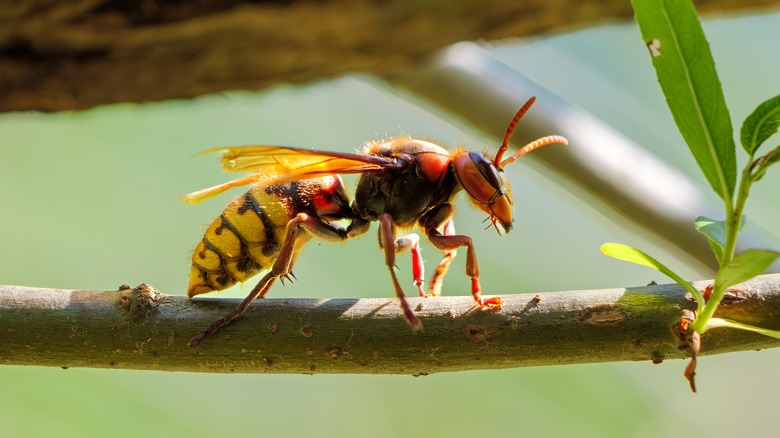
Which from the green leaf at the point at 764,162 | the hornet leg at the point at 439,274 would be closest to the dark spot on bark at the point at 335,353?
the hornet leg at the point at 439,274

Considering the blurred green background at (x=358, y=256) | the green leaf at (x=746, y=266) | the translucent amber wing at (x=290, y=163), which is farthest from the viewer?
the blurred green background at (x=358, y=256)

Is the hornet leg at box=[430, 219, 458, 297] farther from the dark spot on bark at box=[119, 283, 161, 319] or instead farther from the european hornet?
the dark spot on bark at box=[119, 283, 161, 319]

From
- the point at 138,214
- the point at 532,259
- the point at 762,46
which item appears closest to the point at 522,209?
the point at 532,259

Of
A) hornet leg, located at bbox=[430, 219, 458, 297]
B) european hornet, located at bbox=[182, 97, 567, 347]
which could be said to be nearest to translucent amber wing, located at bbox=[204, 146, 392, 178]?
european hornet, located at bbox=[182, 97, 567, 347]

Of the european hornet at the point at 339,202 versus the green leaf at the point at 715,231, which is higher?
the european hornet at the point at 339,202

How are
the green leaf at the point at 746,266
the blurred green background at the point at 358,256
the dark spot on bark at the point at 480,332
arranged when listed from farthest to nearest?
the blurred green background at the point at 358,256 < the dark spot on bark at the point at 480,332 < the green leaf at the point at 746,266

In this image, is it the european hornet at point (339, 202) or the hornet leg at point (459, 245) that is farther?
the european hornet at point (339, 202)

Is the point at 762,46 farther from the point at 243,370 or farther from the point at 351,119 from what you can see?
the point at 243,370

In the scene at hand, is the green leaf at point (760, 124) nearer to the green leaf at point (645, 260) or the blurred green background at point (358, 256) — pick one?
the green leaf at point (645, 260)

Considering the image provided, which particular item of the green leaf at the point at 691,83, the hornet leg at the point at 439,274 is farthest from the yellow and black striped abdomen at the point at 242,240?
the green leaf at the point at 691,83
